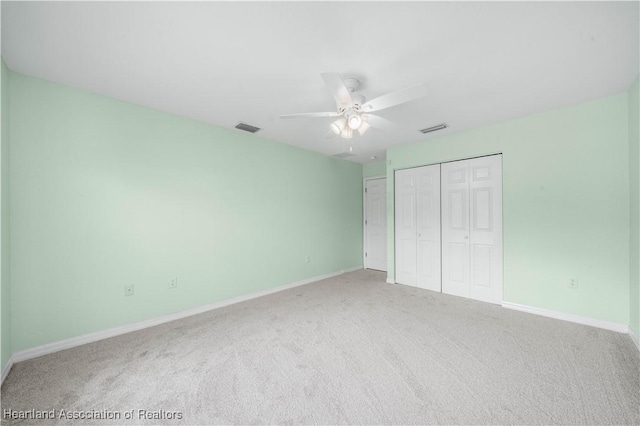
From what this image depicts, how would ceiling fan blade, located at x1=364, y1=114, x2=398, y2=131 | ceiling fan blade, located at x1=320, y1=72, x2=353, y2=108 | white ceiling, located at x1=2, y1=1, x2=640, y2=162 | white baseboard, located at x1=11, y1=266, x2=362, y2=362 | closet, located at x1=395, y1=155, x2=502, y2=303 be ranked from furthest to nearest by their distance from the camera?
closet, located at x1=395, y1=155, x2=502, y2=303 → ceiling fan blade, located at x1=364, y1=114, x2=398, y2=131 → white baseboard, located at x1=11, y1=266, x2=362, y2=362 → ceiling fan blade, located at x1=320, y1=72, x2=353, y2=108 → white ceiling, located at x1=2, y1=1, x2=640, y2=162

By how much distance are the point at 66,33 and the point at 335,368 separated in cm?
301

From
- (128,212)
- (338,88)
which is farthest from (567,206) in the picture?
(128,212)

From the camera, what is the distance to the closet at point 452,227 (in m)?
3.45

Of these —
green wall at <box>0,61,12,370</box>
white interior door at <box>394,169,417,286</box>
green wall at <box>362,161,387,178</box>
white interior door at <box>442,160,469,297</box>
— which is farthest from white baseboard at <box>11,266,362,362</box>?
green wall at <box>362,161,387,178</box>

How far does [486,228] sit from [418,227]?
979 mm

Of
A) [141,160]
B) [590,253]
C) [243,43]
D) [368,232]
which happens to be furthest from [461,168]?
[141,160]

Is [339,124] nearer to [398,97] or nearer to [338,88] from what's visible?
[338,88]

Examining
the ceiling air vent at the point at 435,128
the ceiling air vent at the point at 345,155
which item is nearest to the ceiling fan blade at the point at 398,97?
the ceiling air vent at the point at 435,128

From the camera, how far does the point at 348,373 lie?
6.31 feet

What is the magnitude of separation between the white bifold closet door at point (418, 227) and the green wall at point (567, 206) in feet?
2.87

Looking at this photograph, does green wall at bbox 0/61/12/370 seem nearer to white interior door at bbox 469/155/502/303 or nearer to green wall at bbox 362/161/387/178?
white interior door at bbox 469/155/502/303

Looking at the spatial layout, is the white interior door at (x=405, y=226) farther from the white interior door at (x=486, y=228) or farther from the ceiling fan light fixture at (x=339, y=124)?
the ceiling fan light fixture at (x=339, y=124)

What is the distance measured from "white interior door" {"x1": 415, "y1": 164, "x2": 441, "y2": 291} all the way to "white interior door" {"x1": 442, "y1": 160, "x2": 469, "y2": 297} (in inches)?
3.6

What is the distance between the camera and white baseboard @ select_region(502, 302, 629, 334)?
2578 mm
